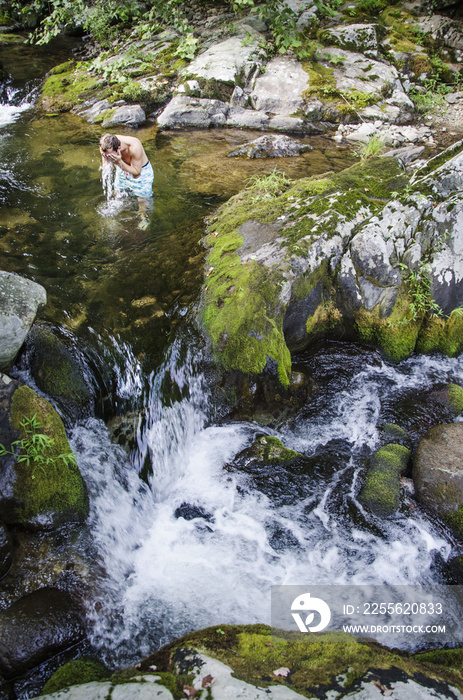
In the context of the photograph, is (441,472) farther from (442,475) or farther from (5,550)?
(5,550)

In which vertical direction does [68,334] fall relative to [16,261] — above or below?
below

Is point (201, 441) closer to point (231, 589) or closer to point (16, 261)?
point (231, 589)

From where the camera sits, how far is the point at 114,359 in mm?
5258

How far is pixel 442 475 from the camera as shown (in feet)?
14.5

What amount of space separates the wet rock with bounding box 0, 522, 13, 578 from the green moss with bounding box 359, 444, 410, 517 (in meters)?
3.65

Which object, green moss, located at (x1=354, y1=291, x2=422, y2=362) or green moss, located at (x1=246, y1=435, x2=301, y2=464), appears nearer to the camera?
green moss, located at (x1=246, y1=435, x2=301, y2=464)

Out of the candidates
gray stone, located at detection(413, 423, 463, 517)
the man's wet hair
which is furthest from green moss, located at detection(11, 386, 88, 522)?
the man's wet hair

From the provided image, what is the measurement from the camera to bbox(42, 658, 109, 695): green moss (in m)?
2.87

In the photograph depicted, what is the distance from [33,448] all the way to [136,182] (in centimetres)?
623

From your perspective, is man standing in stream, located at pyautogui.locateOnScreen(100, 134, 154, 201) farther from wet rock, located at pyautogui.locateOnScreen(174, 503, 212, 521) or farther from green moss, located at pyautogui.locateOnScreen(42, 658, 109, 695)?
green moss, located at pyautogui.locateOnScreen(42, 658, 109, 695)

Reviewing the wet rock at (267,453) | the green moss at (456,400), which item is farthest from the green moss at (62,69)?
the green moss at (456,400)

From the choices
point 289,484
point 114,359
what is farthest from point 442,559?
point 114,359

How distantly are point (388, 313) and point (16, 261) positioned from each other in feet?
19.5

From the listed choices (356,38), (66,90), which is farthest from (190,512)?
(356,38)
